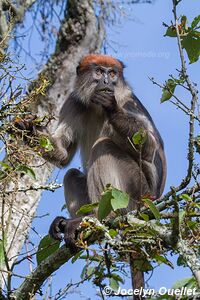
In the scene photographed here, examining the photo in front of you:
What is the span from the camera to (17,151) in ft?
12.9

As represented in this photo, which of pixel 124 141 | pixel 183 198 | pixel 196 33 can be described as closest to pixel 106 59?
pixel 124 141

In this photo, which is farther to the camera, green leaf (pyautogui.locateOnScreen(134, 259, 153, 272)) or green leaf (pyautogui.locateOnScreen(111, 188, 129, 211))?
green leaf (pyautogui.locateOnScreen(134, 259, 153, 272))

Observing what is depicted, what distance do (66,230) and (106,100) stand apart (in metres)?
1.23

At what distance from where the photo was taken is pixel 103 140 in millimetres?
5891

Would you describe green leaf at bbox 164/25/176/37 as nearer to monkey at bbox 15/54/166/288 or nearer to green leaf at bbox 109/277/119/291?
monkey at bbox 15/54/166/288

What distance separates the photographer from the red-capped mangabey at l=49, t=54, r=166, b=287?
5.66m

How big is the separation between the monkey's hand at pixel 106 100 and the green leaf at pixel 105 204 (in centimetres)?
202

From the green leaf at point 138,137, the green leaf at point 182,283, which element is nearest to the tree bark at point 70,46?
the green leaf at point 138,137

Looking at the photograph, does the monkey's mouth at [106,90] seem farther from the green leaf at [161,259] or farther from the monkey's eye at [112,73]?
the green leaf at [161,259]

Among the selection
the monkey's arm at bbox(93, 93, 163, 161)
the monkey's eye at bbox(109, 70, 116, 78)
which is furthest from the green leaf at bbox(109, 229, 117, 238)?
the monkey's eye at bbox(109, 70, 116, 78)

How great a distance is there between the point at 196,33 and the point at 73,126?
2.52 metres

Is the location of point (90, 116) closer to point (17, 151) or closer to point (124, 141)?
point (124, 141)

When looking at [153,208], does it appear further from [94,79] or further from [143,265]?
[94,79]

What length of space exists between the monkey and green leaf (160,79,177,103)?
0.99 m
